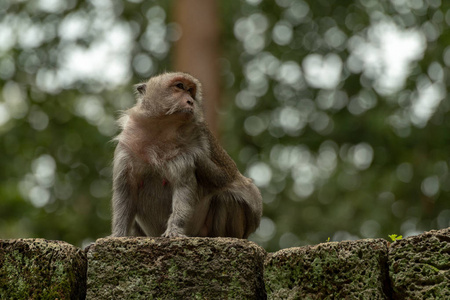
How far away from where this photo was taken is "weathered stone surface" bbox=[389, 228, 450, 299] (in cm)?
431

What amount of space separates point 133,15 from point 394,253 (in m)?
20.5

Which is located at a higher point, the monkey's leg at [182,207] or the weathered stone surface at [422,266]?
the monkey's leg at [182,207]

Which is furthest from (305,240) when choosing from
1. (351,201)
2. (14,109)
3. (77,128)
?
(14,109)

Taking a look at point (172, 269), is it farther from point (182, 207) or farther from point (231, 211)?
point (231, 211)

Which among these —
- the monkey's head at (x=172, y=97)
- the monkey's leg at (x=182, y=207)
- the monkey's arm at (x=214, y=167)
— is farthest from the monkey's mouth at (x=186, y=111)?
the monkey's leg at (x=182, y=207)

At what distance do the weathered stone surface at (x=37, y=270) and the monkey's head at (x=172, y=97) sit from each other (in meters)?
2.58

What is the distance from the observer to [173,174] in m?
7.02

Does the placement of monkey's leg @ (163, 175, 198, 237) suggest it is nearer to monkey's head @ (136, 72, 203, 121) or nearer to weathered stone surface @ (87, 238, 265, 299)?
monkey's head @ (136, 72, 203, 121)

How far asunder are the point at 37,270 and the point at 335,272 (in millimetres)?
1865

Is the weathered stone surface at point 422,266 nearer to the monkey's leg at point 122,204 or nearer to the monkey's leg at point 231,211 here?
the monkey's leg at point 231,211

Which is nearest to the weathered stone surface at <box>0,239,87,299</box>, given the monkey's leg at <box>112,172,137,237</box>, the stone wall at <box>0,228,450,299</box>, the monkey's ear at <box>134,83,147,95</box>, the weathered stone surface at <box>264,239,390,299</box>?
the stone wall at <box>0,228,450,299</box>

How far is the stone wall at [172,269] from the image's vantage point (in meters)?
4.62

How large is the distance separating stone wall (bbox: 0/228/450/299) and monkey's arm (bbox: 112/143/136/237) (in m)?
2.06

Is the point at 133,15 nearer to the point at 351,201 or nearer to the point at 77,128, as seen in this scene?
the point at 77,128
